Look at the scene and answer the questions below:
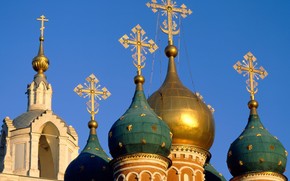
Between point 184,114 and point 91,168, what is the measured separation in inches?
151

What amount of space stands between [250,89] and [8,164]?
1147cm

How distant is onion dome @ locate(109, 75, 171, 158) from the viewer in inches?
1726

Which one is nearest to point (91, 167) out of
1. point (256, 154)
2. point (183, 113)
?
point (183, 113)

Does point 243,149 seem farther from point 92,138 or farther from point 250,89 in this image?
point 92,138

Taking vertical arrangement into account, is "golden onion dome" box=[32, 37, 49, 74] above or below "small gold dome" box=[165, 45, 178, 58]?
above

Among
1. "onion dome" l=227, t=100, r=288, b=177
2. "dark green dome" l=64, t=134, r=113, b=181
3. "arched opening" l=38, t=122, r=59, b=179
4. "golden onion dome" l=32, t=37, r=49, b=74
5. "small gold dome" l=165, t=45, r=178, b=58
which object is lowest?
"onion dome" l=227, t=100, r=288, b=177

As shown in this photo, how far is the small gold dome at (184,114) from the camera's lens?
4706 centimetres

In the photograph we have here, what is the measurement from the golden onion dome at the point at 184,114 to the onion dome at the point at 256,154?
1.17m

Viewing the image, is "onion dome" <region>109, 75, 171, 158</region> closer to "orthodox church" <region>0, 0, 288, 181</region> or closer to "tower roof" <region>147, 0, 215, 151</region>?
"orthodox church" <region>0, 0, 288, 181</region>

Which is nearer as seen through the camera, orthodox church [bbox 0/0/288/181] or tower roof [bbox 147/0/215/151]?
orthodox church [bbox 0/0/288/181]

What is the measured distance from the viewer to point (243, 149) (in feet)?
152

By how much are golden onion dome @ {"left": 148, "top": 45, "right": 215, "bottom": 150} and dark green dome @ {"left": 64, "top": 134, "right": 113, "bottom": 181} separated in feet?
8.76

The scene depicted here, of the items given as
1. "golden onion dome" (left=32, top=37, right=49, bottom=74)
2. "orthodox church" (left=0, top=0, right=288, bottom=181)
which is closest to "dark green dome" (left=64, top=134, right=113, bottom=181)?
"orthodox church" (left=0, top=0, right=288, bottom=181)

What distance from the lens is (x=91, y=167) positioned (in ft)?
158
